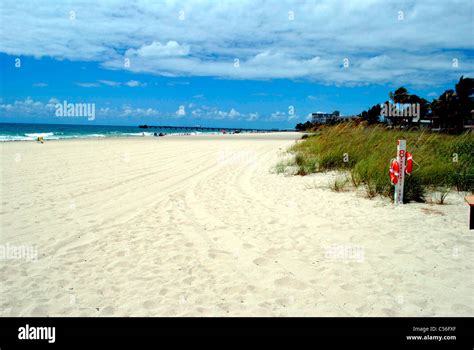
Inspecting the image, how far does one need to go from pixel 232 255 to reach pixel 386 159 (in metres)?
5.02

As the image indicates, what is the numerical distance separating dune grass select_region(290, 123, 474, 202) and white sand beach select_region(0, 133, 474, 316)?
53 centimetres

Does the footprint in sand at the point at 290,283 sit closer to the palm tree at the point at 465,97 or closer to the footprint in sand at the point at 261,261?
the footprint in sand at the point at 261,261

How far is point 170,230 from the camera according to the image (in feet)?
17.2

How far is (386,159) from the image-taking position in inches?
301

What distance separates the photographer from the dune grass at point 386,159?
706cm

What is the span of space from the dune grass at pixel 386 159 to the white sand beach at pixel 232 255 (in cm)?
53

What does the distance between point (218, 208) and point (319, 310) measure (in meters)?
3.74

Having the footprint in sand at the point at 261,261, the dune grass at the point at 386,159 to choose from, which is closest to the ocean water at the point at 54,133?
the dune grass at the point at 386,159

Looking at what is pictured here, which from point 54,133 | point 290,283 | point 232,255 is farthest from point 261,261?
point 54,133
